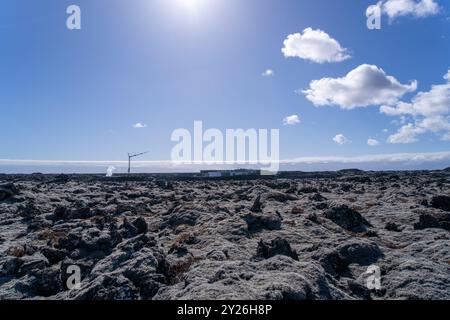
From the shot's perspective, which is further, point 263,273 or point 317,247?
point 317,247

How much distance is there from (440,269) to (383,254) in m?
3.49

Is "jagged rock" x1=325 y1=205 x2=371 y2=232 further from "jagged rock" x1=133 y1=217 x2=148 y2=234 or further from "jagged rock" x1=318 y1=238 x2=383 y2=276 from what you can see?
"jagged rock" x1=133 y1=217 x2=148 y2=234

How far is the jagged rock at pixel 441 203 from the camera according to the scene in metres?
29.1

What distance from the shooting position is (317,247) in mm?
18766

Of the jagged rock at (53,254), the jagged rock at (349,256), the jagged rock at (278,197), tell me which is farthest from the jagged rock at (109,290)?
the jagged rock at (278,197)

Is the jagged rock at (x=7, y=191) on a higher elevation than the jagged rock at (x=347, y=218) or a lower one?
higher

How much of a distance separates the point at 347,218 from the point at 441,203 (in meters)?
10.9

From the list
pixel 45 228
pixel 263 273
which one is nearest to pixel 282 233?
pixel 263 273

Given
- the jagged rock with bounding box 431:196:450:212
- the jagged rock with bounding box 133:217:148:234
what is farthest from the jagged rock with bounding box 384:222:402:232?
the jagged rock with bounding box 133:217:148:234

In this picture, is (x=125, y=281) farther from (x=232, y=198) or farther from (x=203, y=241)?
(x=232, y=198)

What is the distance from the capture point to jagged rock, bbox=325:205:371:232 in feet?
80.3

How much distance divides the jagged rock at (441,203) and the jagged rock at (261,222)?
1578cm

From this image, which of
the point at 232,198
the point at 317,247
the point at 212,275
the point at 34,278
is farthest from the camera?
the point at 232,198

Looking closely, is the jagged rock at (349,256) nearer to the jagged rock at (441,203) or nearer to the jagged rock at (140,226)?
the jagged rock at (140,226)
